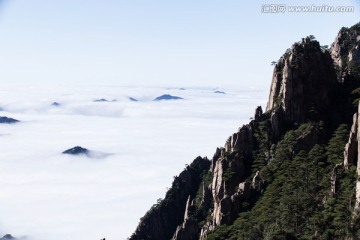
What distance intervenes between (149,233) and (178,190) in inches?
525

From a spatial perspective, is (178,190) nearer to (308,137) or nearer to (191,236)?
(191,236)

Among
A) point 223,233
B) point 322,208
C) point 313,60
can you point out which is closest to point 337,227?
point 322,208

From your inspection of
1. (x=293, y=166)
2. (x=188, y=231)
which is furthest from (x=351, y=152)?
(x=188, y=231)

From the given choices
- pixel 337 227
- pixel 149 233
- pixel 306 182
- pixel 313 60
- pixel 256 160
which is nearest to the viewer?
pixel 337 227

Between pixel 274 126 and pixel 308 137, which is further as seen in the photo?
pixel 274 126

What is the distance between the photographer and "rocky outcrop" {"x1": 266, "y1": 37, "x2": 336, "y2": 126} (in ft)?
288

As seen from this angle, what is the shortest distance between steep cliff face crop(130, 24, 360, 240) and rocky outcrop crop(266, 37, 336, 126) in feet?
0.61

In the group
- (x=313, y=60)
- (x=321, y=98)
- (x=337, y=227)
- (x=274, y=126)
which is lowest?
(x=337, y=227)

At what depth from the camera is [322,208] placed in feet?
199

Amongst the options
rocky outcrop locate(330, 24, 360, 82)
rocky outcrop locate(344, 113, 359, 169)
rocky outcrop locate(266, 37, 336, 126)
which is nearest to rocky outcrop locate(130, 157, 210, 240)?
rocky outcrop locate(266, 37, 336, 126)

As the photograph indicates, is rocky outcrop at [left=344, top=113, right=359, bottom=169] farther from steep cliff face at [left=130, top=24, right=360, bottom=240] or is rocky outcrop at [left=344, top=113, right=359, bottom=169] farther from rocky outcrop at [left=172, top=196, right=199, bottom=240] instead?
rocky outcrop at [left=172, top=196, right=199, bottom=240]

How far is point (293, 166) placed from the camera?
7450cm

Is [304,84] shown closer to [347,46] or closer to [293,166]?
[293,166]

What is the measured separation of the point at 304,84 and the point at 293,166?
21.8 metres
